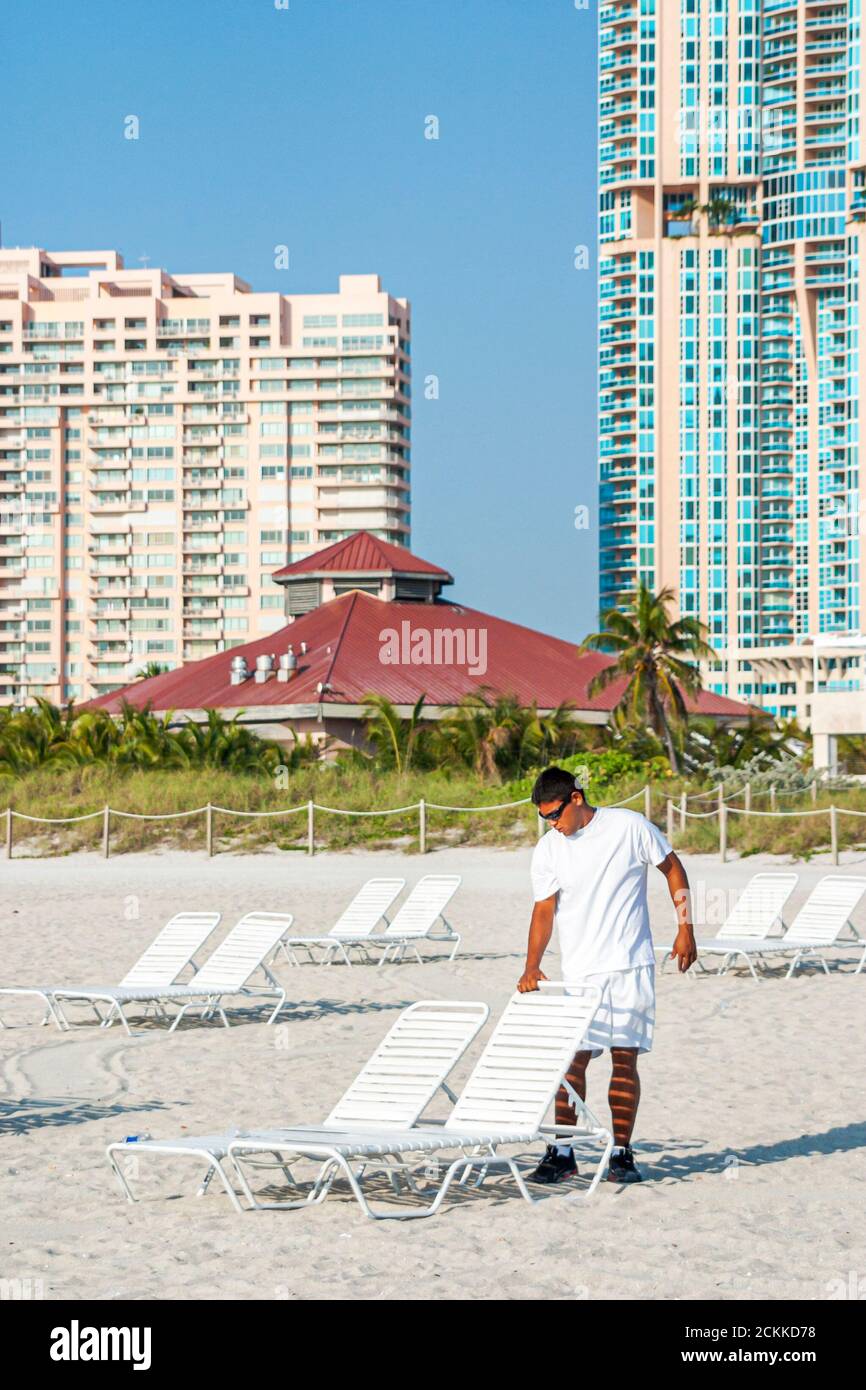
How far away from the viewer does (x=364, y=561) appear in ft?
188

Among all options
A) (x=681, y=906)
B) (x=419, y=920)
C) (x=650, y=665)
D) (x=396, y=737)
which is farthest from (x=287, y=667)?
(x=681, y=906)

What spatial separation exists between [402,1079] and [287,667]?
1689 inches

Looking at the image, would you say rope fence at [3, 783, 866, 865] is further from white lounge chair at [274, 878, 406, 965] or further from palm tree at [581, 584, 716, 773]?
palm tree at [581, 584, 716, 773]

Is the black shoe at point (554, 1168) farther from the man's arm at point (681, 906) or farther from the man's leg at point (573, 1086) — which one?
the man's arm at point (681, 906)

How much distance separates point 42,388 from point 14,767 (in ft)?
288

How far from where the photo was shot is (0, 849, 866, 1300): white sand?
231 inches

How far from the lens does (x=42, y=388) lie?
398 feet

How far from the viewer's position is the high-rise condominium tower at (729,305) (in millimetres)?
112500

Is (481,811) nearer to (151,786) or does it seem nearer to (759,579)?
(151,786)

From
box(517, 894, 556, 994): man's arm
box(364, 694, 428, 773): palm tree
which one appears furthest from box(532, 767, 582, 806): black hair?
box(364, 694, 428, 773): palm tree

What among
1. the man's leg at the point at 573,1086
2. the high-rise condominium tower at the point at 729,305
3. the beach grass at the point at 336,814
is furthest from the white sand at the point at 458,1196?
the high-rise condominium tower at the point at 729,305

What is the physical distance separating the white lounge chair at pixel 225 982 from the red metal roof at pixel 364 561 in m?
43.0

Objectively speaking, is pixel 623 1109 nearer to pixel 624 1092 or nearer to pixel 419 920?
pixel 624 1092

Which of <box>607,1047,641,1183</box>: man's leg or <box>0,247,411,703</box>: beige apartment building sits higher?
<box>0,247,411,703</box>: beige apartment building
